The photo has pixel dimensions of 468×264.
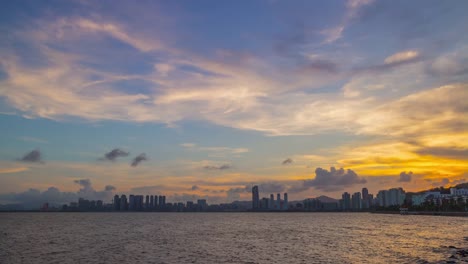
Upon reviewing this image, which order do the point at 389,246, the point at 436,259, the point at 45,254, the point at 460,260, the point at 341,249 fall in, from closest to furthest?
the point at 460,260, the point at 436,259, the point at 45,254, the point at 341,249, the point at 389,246

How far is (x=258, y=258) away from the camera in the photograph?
244 ft

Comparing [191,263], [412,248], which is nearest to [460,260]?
[412,248]

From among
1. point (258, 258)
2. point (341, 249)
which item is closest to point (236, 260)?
point (258, 258)

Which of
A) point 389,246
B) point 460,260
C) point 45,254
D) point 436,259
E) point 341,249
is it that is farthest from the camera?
point 389,246

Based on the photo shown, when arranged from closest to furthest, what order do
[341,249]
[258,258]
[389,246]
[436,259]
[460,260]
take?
[460,260], [436,259], [258,258], [341,249], [389,246]

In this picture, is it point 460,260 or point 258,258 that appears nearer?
point 460,260

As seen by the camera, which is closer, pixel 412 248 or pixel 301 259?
pixel 301 259

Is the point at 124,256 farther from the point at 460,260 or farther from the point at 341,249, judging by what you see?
the point at 460,260

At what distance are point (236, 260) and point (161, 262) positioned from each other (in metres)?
14.0

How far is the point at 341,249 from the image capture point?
87938mm

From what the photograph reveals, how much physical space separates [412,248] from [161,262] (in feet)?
190

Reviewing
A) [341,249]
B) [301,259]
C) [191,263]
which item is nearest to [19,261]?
[191,263]

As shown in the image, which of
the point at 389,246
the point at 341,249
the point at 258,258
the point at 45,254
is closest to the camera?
the point at 258,258

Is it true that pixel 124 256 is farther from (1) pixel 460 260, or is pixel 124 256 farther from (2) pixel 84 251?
(1) pixel 460 260
